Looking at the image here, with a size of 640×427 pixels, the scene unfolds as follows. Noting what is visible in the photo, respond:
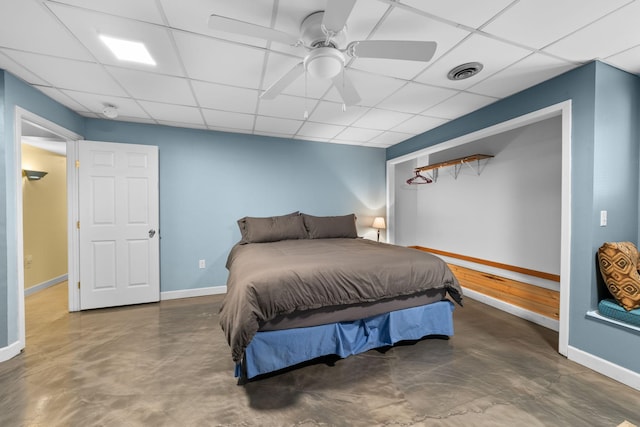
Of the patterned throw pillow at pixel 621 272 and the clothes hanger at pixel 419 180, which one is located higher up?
the clothes hanger at pixel 419 180

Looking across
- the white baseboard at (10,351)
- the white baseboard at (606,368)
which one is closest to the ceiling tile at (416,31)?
the white baseboard at (606,368)

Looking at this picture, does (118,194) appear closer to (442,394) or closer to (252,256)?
(252,256)

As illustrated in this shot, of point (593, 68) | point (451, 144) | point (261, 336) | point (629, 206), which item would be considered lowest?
point (261, 336)

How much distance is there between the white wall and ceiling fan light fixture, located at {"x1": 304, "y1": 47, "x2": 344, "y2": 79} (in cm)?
278

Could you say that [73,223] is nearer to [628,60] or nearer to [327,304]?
[327,304]

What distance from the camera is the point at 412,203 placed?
514cm

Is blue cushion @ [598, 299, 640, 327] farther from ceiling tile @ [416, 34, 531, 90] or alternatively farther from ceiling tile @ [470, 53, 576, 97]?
ceiling tile @ [416, 34, 531, 90]

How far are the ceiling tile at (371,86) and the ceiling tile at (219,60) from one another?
773 mm

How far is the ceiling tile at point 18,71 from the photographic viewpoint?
6.73 ft

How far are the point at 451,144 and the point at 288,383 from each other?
3.26 meters

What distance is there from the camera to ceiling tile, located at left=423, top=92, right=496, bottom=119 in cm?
276

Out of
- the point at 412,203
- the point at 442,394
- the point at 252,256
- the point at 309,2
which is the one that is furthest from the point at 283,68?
the point at 412,203

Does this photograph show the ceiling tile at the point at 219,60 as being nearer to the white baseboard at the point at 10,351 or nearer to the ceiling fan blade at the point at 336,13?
the ceiling fan blade at the point at 336,13

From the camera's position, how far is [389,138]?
4.32 m
